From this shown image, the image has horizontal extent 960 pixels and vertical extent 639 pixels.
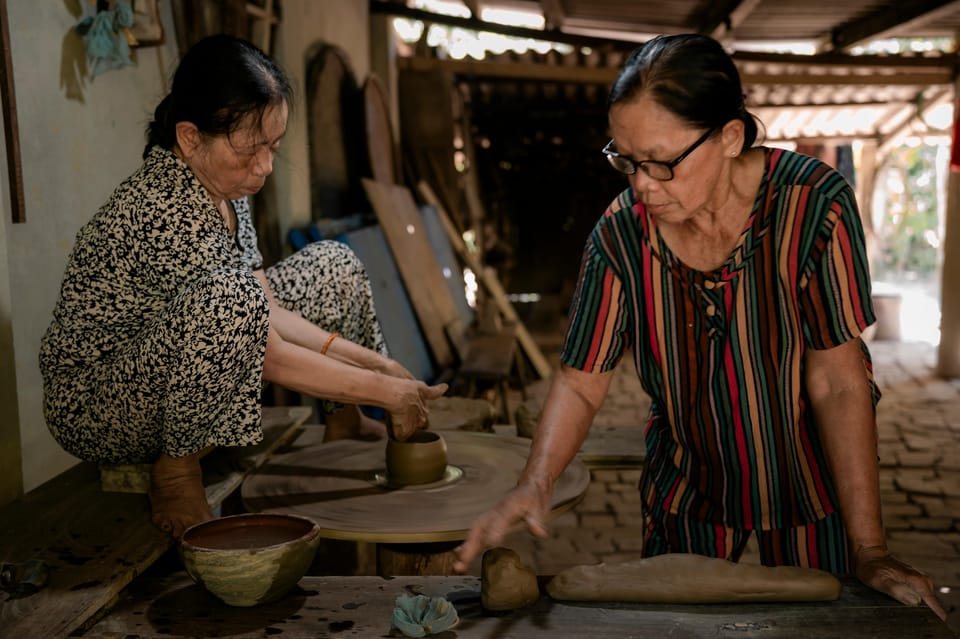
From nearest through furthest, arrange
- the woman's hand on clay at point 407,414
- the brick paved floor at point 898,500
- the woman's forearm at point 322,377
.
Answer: the woman's forearm at point 322,377 < the woman's hand on clay at point 407,414 < the brick paved floor at point 898,500

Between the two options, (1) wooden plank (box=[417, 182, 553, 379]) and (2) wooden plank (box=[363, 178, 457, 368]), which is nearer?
(2) wooden plank (box=[363, 178, 457, 368])

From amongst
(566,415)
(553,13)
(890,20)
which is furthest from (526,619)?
(553,13)

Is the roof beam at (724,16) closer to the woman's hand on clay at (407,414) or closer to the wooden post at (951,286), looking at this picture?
the wooden post at (951,286)

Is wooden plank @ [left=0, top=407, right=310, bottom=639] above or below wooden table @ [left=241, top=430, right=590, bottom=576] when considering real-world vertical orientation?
above

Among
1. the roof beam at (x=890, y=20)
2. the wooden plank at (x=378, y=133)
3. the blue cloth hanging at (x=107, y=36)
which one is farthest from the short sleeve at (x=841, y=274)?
the roof beam at (x=890, y=20)

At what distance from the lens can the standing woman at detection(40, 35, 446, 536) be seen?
2402 mm

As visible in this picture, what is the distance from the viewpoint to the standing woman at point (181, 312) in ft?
7.88

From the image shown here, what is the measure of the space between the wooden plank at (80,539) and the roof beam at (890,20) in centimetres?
613

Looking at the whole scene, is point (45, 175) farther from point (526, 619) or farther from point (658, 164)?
point (526, 619)

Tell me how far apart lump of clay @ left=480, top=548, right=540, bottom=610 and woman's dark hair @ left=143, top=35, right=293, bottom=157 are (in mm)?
1432

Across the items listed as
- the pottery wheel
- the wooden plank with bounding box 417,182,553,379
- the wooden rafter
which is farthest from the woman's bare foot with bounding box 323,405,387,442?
the wooden rafter

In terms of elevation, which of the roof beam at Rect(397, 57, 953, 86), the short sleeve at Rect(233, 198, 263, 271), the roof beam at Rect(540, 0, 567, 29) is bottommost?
the short sleeve at Rect(233, 198, 263, 271)

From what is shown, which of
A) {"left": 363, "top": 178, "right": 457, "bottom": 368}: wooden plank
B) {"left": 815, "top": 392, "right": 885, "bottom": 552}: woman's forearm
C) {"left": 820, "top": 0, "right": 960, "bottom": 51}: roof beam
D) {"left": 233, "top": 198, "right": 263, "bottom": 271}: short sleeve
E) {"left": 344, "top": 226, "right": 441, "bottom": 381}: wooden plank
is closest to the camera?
{"left": 815, "top": 392, "right": 885, "bottom": 552}: woman's forearm

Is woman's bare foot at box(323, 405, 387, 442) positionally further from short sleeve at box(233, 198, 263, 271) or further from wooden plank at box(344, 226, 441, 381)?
wooden plank at box(344, 226, 441, 381)
